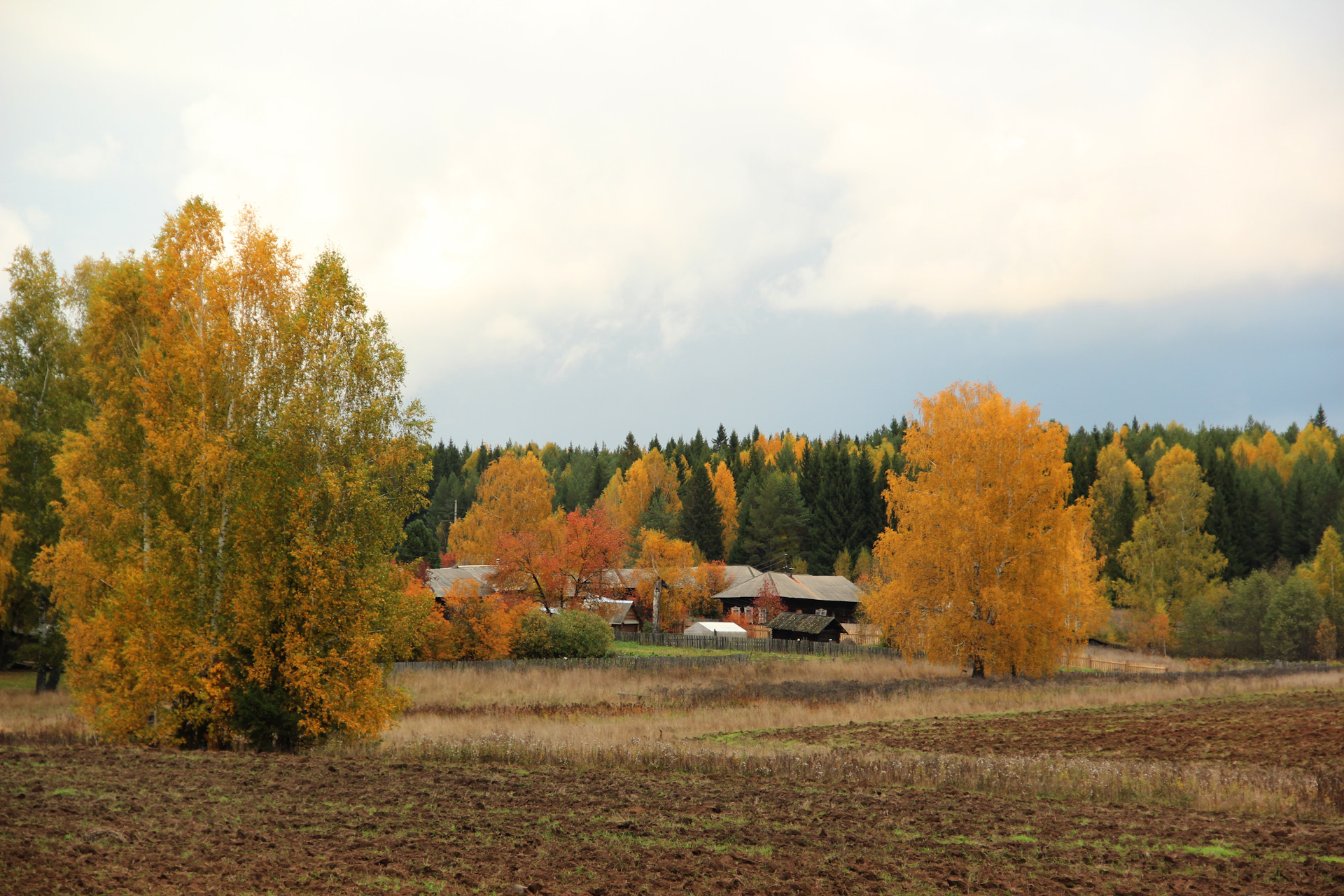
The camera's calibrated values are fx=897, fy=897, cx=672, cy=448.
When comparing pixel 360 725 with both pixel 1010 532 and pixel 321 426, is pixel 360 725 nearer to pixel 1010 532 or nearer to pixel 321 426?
pixel 321 426

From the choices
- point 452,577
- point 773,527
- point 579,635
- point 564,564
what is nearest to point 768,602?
point 564,564

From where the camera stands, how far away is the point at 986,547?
3903 cm

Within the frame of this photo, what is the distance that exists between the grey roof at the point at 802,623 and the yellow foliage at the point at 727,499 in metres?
27.8

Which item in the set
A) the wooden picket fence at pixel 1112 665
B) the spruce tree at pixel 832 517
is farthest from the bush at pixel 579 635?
the spruce tree at pixel 832 517

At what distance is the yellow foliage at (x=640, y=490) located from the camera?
106m

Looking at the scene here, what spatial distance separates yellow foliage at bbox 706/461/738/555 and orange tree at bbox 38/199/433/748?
78454mm

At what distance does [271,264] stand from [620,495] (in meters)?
89.0

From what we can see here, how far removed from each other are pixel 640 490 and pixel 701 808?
312 ft

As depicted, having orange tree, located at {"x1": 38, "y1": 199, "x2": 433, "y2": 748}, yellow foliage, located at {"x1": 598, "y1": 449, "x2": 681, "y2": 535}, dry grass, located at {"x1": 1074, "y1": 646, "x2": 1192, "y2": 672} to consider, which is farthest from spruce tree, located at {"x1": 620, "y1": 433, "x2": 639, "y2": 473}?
orange tree, located at {"x1": 38, "y1": 199, "x2": 433, "y2": 748}

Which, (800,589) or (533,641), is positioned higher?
(800,589)

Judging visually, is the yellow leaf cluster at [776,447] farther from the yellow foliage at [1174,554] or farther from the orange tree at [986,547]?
the orange tree at [986,547]

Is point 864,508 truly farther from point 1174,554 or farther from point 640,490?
point 1174,554

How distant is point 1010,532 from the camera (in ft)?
128

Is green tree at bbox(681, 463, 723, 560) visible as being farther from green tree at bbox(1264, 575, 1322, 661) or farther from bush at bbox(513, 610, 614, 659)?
green tree at bbox(1264, 575, 1322, 661)
